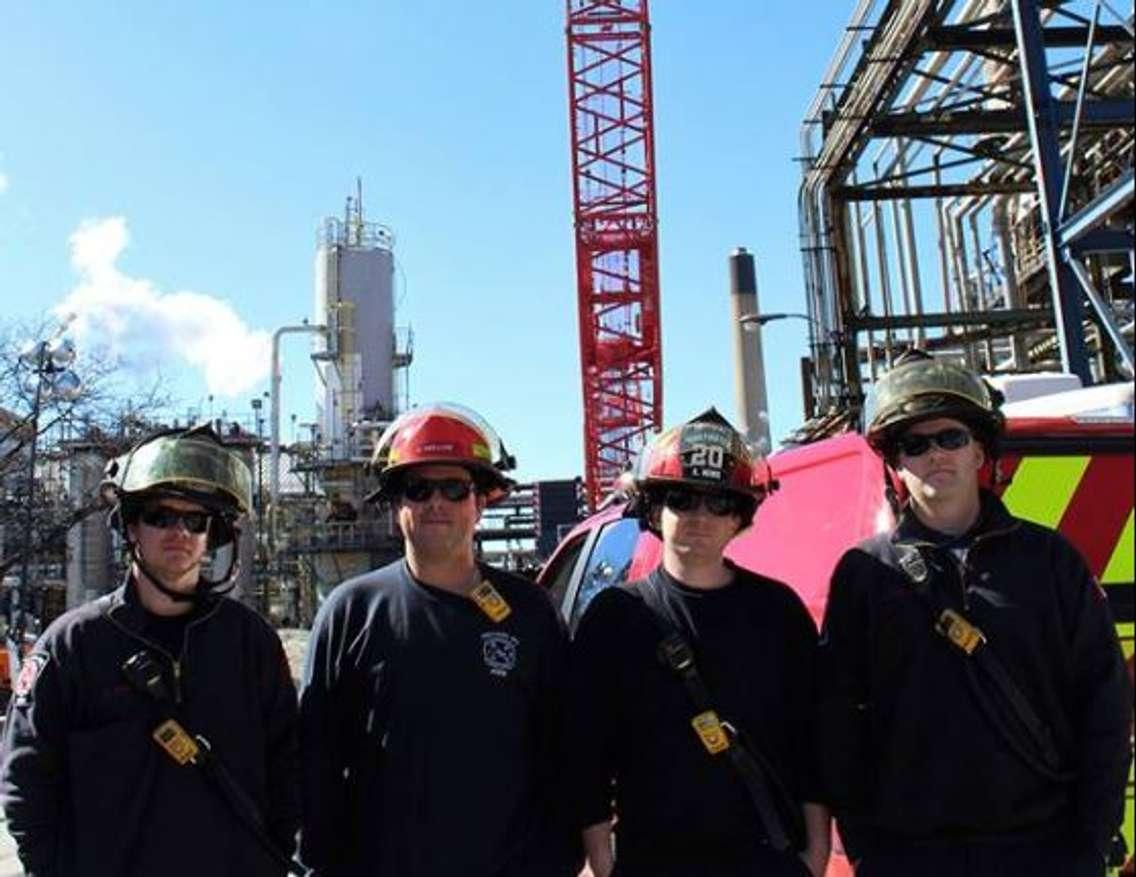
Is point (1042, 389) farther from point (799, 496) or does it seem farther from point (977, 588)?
point (977, 588)

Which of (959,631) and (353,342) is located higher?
(353,342)

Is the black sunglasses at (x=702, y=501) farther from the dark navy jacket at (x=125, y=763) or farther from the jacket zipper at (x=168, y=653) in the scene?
the jacket zipper at (x=168, y=653)

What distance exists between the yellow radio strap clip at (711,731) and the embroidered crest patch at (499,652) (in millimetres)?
496

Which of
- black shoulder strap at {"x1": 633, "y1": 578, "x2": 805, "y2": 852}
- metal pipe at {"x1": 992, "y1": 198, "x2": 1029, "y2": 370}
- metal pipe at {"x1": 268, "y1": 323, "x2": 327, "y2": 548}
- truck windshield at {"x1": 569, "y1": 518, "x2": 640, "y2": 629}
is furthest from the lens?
metal pipe at {"x1": 268, "y1": 323, "x2": 327, "y2": 548}

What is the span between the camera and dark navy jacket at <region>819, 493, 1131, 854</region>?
2230 mm

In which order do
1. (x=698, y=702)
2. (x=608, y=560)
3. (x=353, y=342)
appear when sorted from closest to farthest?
1. (x=698, y=702)
2. (x=608, y=560)
3. (x=353, y=342)

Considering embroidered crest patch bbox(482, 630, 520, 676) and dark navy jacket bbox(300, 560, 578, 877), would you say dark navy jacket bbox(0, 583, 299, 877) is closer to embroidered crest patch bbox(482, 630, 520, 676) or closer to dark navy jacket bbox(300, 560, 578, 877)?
dark navy jacket bbox(300, 560, 578, 877)

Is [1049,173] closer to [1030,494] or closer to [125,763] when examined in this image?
[1030,494]

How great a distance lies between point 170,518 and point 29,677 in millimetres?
495

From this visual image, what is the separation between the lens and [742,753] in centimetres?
248

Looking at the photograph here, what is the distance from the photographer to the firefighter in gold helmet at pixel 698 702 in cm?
247

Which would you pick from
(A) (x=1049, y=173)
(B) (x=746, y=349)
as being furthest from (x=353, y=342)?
(A) (x=1049, y=173)

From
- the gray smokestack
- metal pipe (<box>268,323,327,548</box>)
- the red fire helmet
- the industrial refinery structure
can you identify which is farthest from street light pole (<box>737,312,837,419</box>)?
metal pipe (<box>268,323,327,548</box>)

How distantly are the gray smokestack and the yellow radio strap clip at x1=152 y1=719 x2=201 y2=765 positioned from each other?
24.3 metres
